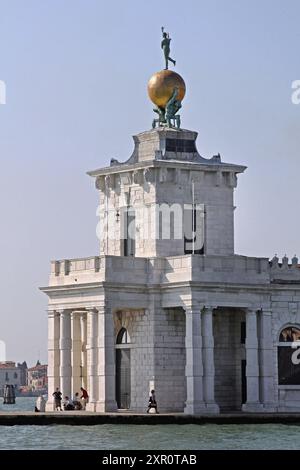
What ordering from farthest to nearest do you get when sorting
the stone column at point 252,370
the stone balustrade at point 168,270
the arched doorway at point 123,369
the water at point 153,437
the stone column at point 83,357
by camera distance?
the stone column at point 83,357 → the arched doorway at point 123,369 → the stone column at point 252,370 → the stone balustrade at point 168,270 → the water at point 153,437

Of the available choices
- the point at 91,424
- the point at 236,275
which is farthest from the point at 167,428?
the point at 236,275

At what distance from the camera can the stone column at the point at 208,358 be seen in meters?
74.8

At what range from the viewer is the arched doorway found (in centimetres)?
7781

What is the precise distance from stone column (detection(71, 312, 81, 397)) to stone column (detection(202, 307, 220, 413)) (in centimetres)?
714

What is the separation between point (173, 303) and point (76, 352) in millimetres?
6182

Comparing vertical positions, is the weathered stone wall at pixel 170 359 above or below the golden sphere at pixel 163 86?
below

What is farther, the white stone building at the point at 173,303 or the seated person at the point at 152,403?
the white stone building at the point at 173,303

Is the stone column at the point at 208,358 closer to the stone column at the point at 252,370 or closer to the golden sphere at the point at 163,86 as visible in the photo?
the stone column at the point at 252,370

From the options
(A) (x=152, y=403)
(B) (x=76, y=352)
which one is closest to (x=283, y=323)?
(A) (x=152, y=403)

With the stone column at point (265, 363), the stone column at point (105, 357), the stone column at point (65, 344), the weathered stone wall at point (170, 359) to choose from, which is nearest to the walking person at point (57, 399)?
the stone column at point (65, 344)

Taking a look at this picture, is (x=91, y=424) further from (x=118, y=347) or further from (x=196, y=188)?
(x=196, y=188)

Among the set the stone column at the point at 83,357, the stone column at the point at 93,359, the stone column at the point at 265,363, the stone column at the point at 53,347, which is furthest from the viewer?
the stone column at the point at 83,357

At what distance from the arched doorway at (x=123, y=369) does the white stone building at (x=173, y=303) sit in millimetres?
42

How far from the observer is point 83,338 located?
80312 mm
